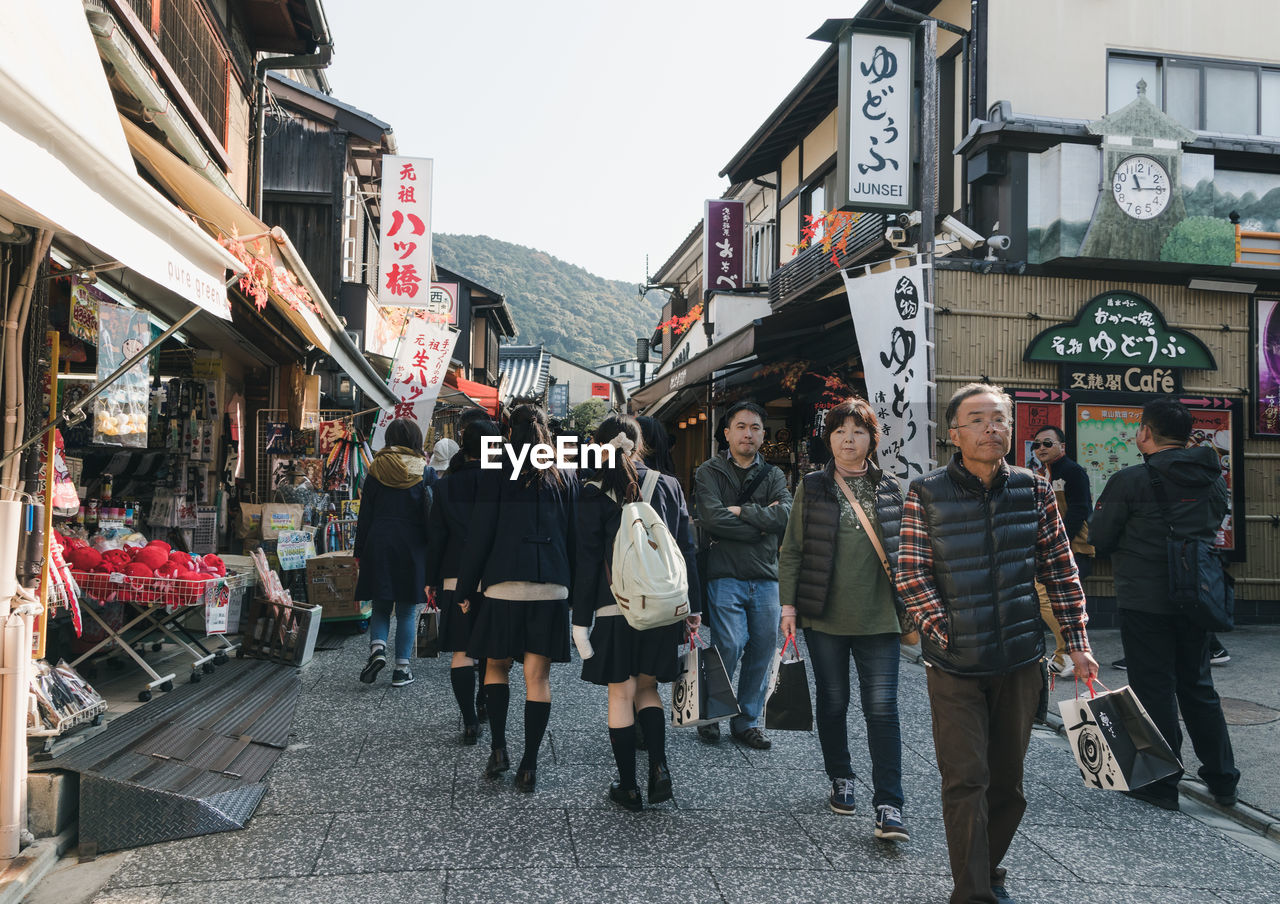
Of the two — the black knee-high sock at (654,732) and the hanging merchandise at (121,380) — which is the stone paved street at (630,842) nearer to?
the black knee-high sock at (654,732)

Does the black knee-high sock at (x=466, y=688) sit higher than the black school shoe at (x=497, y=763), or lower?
higher

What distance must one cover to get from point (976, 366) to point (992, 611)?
745 cm

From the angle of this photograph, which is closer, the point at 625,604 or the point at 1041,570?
the point at 1041,570

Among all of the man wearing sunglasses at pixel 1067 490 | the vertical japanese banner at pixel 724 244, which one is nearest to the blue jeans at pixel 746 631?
the man wearing sunglasses at pixel 1067 490

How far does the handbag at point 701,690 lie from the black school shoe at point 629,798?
1.42 ft

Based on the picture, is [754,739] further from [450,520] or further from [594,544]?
[450,520]

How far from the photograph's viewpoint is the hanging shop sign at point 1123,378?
1034cm

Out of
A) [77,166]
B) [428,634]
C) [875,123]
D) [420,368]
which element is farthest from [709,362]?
[77,166]

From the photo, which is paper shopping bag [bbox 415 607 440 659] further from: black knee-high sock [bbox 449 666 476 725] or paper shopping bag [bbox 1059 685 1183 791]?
paper shopping bag [bbox 1059 685 1183 791]

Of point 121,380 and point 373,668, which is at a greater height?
point 121,380

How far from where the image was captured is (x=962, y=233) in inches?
410

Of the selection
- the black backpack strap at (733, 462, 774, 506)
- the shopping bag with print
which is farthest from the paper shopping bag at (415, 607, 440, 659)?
the shopping bag with print

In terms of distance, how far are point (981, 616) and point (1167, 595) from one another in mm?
2171

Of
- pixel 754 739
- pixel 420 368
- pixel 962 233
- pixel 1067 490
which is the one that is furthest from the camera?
pixel 420 368
